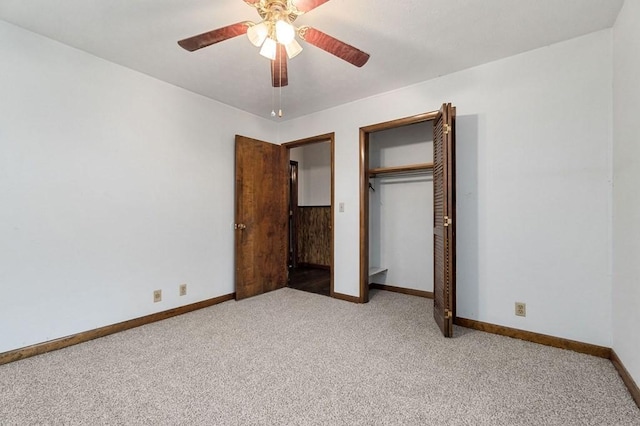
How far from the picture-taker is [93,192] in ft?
8.04

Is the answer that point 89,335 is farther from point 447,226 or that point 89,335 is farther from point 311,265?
point 311,265

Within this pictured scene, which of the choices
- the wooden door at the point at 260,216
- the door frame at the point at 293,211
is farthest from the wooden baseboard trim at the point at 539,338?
the door frame at the point at 293,211

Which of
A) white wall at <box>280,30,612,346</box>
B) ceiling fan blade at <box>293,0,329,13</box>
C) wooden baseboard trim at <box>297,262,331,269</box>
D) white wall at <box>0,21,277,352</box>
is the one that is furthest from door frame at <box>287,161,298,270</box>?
ceiling fan blade at <box>293,0,329,13</box>

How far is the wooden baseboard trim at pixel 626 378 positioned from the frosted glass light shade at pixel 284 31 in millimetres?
2774

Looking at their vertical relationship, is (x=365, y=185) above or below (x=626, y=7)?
below

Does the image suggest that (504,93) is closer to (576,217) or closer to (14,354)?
(576,217)

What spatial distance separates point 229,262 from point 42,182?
6.26 ft

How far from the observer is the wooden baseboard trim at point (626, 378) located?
1.58 metres

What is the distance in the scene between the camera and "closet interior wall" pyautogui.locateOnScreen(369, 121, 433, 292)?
12.0 feet

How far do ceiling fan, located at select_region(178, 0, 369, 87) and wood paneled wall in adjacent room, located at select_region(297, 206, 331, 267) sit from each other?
12.1ft

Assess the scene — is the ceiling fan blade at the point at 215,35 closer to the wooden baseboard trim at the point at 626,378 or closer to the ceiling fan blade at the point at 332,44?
the ceiling fan blade at the point at 332,44

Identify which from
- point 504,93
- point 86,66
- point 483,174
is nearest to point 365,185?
point 483,174

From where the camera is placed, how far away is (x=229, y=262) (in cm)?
357

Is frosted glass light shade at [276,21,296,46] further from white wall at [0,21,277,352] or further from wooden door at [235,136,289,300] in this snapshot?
wooden door at [235,136,289,300]
